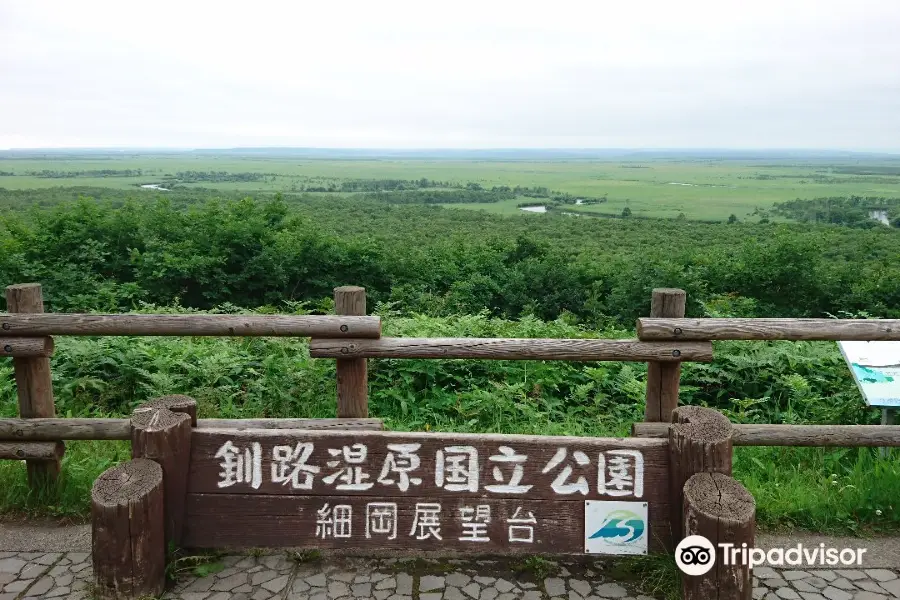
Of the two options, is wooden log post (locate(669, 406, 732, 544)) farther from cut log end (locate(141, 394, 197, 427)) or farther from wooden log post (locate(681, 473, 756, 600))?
cut log end (locate(141, 394, 197, 427))

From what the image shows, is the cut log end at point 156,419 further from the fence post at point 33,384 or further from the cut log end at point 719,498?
the cut log end at point 719,498

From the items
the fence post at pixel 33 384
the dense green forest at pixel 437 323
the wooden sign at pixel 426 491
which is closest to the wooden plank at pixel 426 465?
the wooden sign at pixel 426 491

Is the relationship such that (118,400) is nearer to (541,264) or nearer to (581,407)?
(581,407)

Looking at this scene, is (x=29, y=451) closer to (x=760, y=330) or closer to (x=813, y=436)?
(x=760, y=330)

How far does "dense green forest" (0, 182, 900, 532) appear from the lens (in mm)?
4062

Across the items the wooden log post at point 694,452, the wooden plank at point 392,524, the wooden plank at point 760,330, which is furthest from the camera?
the wooden plank at point 760,330

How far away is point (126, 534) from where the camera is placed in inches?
100

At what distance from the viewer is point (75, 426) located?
3.44 m

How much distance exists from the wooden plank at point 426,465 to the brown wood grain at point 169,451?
5 centimetres

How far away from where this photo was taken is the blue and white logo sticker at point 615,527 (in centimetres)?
275

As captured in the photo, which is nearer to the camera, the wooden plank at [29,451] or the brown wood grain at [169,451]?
the brown wood grain at [169,451]

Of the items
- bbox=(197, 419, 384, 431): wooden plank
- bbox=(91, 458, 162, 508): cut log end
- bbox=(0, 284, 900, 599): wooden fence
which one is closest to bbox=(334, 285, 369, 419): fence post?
bbox=(197, 419, 384, 431): wooden plank

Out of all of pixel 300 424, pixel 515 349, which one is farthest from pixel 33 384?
pixel 515 349

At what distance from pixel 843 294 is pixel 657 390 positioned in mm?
17605
